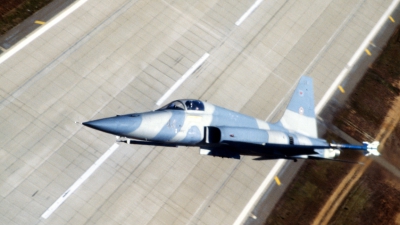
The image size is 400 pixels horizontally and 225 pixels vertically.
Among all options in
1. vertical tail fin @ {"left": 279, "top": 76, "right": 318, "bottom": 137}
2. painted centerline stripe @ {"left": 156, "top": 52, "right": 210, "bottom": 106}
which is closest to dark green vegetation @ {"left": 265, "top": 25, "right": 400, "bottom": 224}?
vertical tail fin @ {"left": 279, "top": 76, "right": 318, "bottom": 137}

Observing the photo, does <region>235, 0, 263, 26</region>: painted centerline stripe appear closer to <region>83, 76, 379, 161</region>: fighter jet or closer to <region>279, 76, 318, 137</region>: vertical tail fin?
<region>279, 76, 318, 137</region>: vertical tail fin

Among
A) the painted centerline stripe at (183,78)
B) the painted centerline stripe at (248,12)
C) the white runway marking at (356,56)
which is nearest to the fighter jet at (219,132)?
the white runway marking at (356,56)

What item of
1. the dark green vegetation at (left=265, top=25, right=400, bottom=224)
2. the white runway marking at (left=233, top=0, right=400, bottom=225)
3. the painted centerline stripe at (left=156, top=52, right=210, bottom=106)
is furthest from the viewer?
the painted centerline stripe at (left=156, top=52, right=210, bottom=106)

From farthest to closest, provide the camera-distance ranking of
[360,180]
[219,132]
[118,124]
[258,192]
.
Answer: [360,180]
[258,192]
[219,132]
[118,124]

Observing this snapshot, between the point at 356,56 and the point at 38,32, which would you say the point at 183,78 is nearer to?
the point at 38,32

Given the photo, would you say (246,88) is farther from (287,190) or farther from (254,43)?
(287,190)

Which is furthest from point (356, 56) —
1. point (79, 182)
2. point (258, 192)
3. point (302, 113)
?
point (79, 182)
